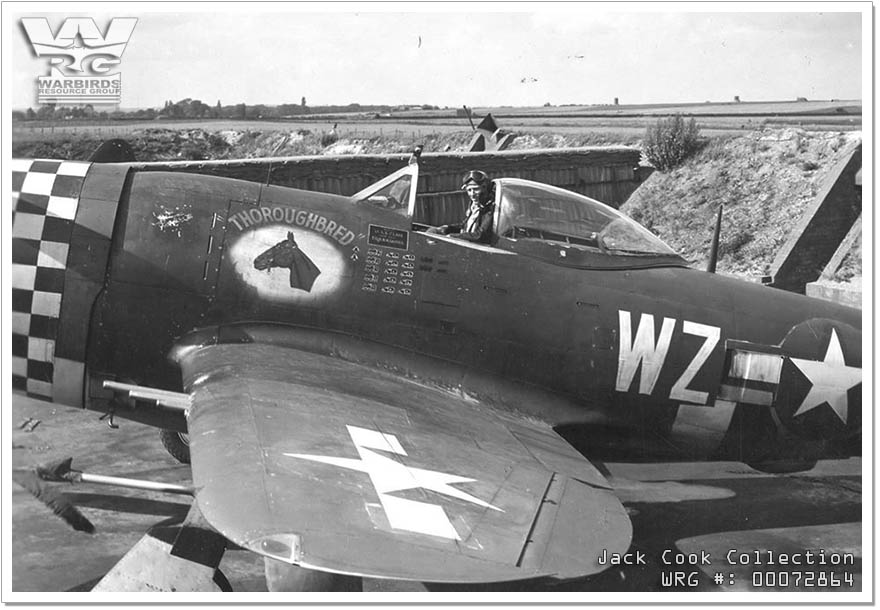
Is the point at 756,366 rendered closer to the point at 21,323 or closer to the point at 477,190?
the point at 477,190

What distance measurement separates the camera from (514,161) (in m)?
15.8

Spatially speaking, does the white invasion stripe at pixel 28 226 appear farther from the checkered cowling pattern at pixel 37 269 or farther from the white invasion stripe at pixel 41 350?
the white invasion stripe at pixel 41 350

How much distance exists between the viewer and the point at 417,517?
3961mm

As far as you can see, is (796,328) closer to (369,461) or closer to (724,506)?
(724,506)

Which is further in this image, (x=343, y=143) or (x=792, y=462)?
(x=343, y=143)

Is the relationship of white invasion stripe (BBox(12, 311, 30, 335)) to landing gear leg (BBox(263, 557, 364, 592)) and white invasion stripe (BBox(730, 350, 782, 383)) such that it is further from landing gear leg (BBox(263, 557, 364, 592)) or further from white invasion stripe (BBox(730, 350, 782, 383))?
white invasion stripe (BBox(730, 350, 782, 383))

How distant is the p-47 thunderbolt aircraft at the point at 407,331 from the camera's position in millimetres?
5277

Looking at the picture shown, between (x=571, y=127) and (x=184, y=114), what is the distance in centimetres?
783

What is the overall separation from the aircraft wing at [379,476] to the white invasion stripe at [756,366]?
53.9 inches

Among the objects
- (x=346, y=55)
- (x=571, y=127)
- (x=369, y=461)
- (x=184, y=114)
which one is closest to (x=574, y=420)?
(x=369, y=461)

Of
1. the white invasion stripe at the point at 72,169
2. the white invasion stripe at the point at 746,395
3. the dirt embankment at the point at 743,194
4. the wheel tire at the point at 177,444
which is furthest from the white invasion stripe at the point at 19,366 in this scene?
the dirt embankment at the point at 743,194

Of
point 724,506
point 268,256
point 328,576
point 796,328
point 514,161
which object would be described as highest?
point 514,161

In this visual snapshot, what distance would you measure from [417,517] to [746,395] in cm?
314

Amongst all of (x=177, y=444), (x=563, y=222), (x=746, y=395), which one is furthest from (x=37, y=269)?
(x=746, y=395)
